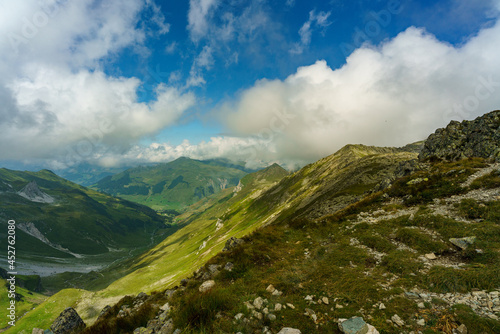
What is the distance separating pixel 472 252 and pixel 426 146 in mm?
48629

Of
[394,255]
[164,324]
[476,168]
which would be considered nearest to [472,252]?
[394,255]

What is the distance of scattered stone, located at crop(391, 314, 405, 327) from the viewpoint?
7834mm

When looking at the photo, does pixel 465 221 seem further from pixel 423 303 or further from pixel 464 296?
pixel 423 303

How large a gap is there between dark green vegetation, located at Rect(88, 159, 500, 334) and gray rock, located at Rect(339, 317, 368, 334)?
0.47 meters

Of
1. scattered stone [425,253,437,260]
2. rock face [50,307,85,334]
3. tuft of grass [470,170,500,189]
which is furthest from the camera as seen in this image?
rock face [50,307,85,334]

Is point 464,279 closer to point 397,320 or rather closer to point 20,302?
point 397,320

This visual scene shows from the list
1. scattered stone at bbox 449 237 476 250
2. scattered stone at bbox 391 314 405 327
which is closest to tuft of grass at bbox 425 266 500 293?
scattered stone at bbox 449 237 476 250

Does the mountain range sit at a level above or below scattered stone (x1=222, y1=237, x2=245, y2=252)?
below

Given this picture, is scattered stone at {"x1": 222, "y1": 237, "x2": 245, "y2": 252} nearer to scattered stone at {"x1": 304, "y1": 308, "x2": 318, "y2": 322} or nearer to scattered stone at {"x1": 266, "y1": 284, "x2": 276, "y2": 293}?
scattered stone at {"x1": 266, "y1": 284, "x2": 276, "y2": 293}

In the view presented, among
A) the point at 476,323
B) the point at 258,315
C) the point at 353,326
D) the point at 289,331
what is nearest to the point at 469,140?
the point at 476,323

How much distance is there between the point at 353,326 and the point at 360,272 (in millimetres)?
5926

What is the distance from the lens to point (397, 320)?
26.1ft

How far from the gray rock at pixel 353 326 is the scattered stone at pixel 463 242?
34.8ft

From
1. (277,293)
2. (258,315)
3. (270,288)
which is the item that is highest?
(258,315)
